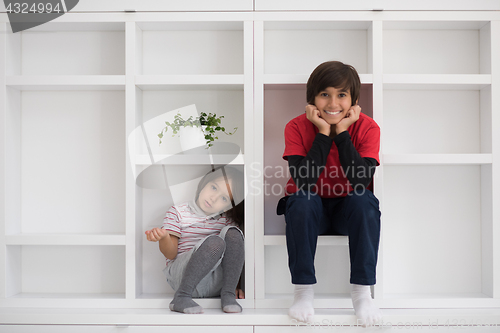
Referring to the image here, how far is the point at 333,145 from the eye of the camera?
4.33 feet

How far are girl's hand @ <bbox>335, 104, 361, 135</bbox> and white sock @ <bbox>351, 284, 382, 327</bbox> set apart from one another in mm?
488

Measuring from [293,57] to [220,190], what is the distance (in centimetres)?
59

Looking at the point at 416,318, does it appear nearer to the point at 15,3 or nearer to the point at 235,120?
the point at 235,120

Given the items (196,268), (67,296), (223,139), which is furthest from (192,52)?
(67,296)

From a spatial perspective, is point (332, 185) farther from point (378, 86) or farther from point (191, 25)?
point (191, 25)

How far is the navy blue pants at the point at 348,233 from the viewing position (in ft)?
3.80

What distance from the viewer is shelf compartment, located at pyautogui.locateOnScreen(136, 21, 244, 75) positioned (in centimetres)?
152

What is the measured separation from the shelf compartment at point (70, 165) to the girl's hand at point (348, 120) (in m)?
0.83

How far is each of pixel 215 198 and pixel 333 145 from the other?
0.46 meters

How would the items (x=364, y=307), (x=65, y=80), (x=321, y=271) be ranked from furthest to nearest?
(x=321, y=271)
(x=65, y=80)
(x=364, y=307)

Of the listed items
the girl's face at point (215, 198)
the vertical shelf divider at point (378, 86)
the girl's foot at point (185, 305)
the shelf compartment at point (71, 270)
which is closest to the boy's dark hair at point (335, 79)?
the vertical shelf divider at point (378, 86)

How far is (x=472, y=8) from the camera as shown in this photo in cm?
135

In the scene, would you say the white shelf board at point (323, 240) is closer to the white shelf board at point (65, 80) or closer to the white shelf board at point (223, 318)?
the white shelf board at point (223, 318)

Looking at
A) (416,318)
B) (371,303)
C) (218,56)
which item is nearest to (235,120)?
(218,56)
